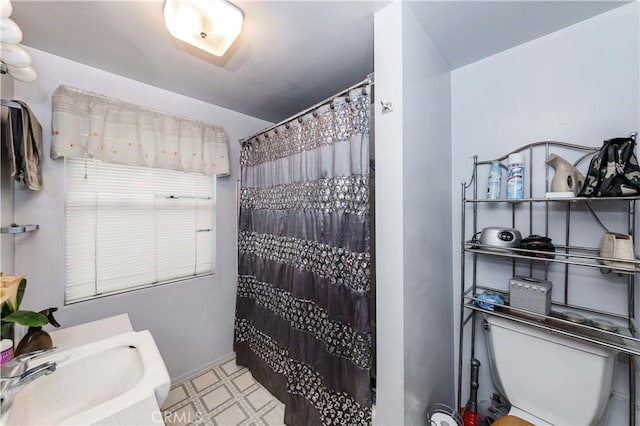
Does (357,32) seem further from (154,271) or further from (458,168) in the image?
(154,271)

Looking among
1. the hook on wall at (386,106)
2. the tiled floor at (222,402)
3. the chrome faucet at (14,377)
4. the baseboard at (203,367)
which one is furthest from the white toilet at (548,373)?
the baseboard at (203,367)

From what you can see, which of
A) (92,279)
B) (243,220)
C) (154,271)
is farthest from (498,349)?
(92,279)

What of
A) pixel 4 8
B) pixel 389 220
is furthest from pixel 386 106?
pixel 4 8

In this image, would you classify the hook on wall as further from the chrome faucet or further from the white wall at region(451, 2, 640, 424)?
the chrome faucet

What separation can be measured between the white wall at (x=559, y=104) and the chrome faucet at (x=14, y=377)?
1.90 m

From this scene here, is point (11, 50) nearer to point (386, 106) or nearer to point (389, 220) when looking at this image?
point (386, 106)

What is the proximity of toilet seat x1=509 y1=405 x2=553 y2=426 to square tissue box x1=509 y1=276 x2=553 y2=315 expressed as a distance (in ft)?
1.70

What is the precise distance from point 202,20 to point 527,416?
242 cm

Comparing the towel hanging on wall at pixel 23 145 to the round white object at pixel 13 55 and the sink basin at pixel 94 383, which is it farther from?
the sink basin at pixel 94 383

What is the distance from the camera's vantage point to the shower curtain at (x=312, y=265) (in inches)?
49.0

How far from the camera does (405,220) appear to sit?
3.40ft

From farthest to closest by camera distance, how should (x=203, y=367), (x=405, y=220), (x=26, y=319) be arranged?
(x=203, y=367)
(x=405, y=220)
(x=26, y=319)

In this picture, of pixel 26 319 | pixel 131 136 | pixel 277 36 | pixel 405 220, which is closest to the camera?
pixel 26 319

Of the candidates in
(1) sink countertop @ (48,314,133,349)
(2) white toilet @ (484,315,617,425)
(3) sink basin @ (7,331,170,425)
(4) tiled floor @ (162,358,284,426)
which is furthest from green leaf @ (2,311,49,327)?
(2) white toilet @ (484,315,617,425)
